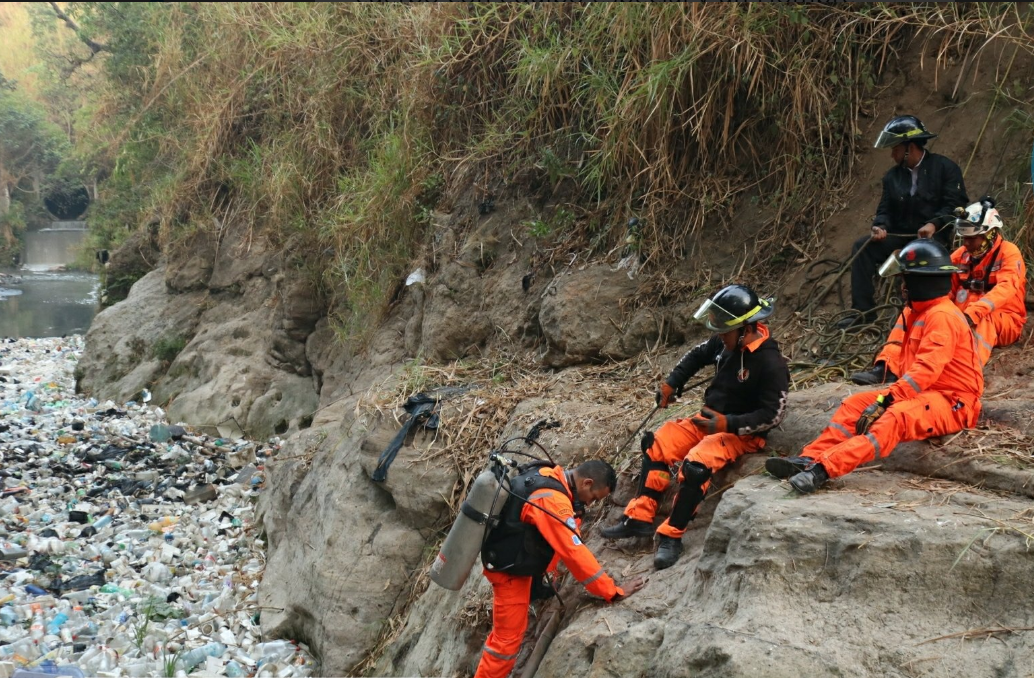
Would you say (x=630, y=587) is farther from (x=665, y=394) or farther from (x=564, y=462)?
(x=564, y=462)

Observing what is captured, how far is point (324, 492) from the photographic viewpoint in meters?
6.67

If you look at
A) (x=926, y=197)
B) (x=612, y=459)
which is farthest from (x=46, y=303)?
(x=926, y=197)

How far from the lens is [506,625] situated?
391cm

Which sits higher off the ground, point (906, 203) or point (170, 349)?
point (906, 203)

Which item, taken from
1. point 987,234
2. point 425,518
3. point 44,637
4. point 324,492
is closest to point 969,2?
point 987,234

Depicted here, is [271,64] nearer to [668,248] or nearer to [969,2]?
[668,248]

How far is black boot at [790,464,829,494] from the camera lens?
338 centimetres

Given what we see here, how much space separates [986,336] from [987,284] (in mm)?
365

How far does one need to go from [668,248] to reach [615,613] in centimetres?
327

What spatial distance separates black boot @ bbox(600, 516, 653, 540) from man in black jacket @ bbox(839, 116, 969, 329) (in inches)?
75.2

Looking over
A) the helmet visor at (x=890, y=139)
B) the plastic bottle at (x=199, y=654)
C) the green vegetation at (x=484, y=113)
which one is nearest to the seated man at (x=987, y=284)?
the helmet visor at (x=890, y=139)

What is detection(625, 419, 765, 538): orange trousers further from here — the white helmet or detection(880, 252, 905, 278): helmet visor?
the white helmet

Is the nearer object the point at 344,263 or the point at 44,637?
the point at 44,637

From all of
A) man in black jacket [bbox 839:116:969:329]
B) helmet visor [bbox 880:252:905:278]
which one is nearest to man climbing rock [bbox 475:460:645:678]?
helmet visor [bbox 880:252:905:278]
